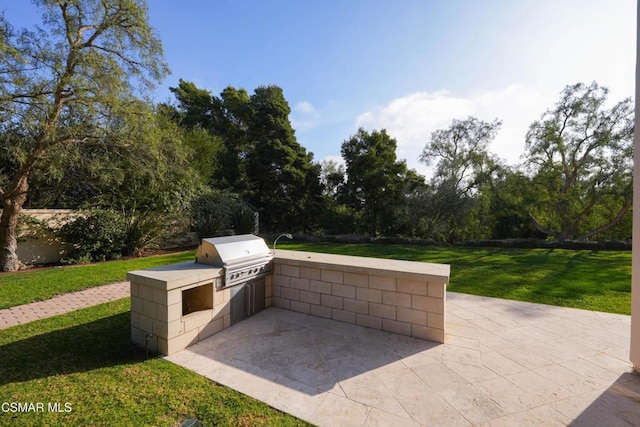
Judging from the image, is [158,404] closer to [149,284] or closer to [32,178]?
[149,284]

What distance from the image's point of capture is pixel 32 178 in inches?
325

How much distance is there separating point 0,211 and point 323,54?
9.70 metres

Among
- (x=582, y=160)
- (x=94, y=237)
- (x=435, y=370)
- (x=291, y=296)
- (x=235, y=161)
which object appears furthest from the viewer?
(x=235, y=161)

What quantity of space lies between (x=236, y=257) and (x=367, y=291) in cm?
172

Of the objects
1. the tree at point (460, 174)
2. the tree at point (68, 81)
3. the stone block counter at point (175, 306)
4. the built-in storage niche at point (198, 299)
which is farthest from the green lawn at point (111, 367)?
the tree at point (460, 174)

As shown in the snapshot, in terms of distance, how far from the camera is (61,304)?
4574mm

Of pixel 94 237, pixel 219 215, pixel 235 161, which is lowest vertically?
pixel 94 237

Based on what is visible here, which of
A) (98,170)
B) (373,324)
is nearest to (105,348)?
(373,324)

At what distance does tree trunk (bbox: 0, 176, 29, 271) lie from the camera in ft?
23.2

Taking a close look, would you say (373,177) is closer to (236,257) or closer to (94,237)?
(94,237)

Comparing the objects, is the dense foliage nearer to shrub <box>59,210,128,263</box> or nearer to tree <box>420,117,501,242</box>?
tree <box>420,117,501,242</box>

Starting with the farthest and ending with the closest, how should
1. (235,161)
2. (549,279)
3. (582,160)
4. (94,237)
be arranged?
(235,161) < (582,160) < (94,237) < (549,279)

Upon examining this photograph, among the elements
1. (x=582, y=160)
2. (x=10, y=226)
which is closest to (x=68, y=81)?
(x=10, y=226)

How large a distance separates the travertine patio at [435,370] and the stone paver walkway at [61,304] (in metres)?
2.85
